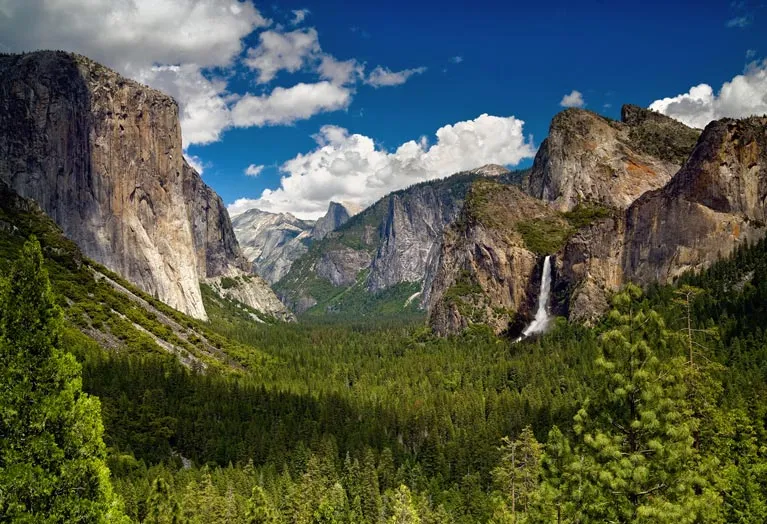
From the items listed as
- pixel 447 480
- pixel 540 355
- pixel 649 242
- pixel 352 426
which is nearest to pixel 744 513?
pixel 447 480

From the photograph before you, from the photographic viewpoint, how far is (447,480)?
86.2 m

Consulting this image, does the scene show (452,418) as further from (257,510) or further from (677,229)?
(677,229)

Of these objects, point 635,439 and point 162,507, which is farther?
point 162,507

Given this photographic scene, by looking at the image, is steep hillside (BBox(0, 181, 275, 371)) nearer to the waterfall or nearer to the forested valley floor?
the forested valley floor

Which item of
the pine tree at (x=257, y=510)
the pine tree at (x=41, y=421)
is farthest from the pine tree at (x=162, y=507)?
the pine tree at (x=41, y=421)

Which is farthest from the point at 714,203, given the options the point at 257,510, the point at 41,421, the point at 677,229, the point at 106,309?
the point at 41,421

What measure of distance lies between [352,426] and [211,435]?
24.5 m

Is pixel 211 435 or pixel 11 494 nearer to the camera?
pixel 11 494

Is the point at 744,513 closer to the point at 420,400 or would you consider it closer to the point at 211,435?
the point at 211,435

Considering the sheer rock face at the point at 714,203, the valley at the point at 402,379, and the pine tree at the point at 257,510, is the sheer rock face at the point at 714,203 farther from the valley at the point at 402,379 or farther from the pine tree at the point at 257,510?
the pine tree at the point at 257,510

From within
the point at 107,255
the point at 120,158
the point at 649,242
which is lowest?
the point at 649,242

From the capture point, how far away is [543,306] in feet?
622

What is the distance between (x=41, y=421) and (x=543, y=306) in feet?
603

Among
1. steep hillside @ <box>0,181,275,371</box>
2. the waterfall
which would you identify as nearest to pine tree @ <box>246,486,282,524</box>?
steep hillside @ <box>0,181,275,371</box>
